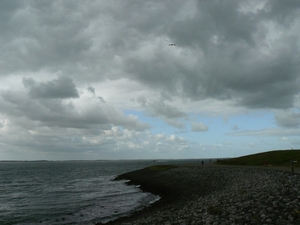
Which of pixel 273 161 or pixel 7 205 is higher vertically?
pixel 273 161

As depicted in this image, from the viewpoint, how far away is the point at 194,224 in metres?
15.0

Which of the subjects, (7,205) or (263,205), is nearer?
(263,205)

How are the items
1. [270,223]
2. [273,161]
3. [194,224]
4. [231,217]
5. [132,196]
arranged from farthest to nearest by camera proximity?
[273,161] < [132,196] < [194,224] < [231,217] < [270,223]

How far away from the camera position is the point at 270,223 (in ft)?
38.5

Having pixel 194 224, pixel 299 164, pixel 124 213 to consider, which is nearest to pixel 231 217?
pixel 194 224

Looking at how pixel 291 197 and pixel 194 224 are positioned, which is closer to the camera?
pixel 194 224

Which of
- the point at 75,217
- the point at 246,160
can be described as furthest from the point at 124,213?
the point at 246,160

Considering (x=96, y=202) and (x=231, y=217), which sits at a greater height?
(x=231, y=217)

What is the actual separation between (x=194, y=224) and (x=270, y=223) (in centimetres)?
465

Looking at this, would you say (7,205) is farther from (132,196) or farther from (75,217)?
(132,196)

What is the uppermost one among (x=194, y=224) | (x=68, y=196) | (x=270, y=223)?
(x=270, y=223)

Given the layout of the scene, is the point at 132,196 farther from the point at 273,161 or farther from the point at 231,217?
the point at 273,161

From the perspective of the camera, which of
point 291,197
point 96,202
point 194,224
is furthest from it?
point 96,202

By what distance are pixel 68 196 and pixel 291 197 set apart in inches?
1570
